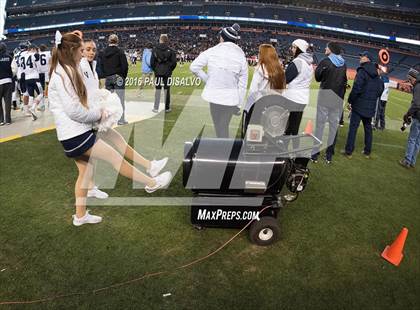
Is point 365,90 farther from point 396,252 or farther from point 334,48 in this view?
point 396,252

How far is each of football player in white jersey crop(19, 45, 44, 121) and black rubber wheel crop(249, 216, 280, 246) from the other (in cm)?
738

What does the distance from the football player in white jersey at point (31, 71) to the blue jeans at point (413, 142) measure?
915cm

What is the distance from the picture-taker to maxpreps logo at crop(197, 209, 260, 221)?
3500 mm

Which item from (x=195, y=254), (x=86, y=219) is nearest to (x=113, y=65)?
(x=86, y=219)

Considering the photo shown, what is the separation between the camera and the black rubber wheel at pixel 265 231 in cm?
347

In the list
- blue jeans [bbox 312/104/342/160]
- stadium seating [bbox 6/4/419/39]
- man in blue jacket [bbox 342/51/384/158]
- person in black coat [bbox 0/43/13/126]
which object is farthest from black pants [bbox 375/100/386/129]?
stadium seating [bbox 6/4/419/39]

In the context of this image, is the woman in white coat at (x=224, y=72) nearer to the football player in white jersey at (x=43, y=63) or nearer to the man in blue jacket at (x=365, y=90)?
the man in blue jacket at (x=365, y=90)

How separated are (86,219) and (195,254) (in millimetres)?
1447

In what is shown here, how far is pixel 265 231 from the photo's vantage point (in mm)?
3531

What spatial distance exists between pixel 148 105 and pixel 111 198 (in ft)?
21.8

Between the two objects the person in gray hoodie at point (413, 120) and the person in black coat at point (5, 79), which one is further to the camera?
the person in black coat at point (5, 79)

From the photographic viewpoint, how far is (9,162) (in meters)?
5.47

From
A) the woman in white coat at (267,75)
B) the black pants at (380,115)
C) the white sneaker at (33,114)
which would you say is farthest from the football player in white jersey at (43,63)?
the black pants at (380,115)

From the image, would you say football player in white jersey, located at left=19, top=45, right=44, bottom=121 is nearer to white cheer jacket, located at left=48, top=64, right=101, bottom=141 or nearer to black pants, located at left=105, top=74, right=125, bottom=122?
black pants, located at left=105, top=74, right=125, bottom=122
